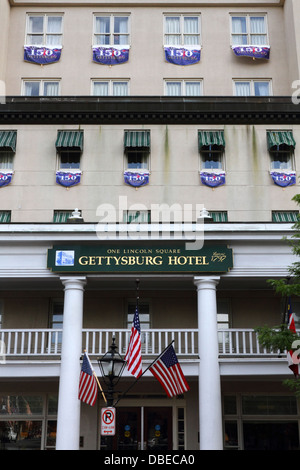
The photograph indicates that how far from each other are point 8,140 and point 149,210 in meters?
6.68

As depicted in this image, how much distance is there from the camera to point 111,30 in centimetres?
2988

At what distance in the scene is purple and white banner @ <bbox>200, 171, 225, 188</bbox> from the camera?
25.8m

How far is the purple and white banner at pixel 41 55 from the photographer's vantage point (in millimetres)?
29281

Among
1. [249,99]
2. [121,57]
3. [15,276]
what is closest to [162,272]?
[15,276]

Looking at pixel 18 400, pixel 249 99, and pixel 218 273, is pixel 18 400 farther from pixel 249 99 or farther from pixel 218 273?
pixel 249 99

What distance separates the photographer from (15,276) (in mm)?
21812

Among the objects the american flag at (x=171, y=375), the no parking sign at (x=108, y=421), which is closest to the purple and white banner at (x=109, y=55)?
the american flag at (x=171, y=375)

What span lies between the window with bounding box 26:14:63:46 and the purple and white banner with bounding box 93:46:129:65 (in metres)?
1.99

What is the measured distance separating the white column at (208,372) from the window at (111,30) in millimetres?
13928

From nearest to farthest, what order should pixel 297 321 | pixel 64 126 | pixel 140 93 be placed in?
1. pixel 297 321
2. pixel 64 126
3. pixel 140 93

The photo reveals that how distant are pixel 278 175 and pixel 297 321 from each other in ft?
19.7

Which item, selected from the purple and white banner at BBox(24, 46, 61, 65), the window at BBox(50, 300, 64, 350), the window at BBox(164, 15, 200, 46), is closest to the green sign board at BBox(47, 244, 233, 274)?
the window at BBox(50, 300, 64, 350)

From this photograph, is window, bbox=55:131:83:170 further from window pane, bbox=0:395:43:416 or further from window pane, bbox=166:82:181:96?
window pane, bbox=0:395:43:416

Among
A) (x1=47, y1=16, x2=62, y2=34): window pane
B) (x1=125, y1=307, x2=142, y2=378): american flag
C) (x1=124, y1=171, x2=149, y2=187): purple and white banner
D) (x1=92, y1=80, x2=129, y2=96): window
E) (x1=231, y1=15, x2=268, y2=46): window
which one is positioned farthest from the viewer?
(x1=47, y1=16, x2=62, y2=34): window pane
